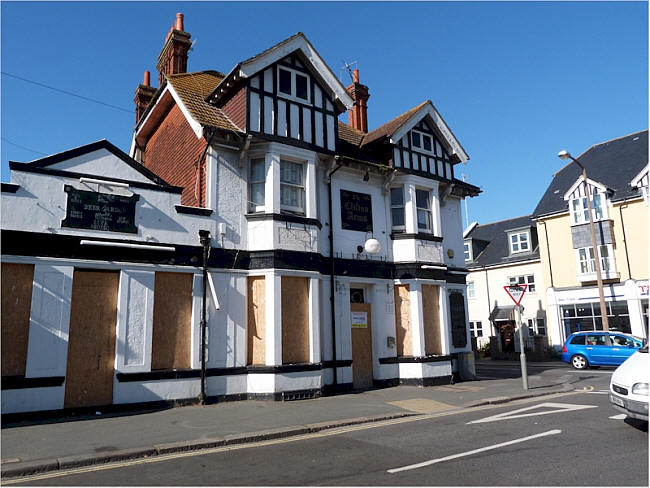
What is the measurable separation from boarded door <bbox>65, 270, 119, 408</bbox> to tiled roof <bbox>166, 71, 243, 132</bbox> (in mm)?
4999

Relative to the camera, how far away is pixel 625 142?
106 feet

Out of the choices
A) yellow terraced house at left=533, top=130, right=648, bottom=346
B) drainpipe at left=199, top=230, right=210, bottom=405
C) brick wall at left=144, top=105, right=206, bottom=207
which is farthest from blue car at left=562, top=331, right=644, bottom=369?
brick wall at left=144, top=105, right=206, bottom=207

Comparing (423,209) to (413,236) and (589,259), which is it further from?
(589,259)

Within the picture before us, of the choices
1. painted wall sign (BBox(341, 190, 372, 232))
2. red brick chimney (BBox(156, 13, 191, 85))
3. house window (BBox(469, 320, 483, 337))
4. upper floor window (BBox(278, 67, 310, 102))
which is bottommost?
house window (BBox(469, 320, 483, 337))

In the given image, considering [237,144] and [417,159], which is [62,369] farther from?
[417,159]

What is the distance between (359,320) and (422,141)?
7.16 m

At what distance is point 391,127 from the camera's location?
17.1 m

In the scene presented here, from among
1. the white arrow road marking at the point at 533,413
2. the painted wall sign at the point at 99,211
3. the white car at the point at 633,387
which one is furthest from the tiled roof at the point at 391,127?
the white car at the point at 633,387

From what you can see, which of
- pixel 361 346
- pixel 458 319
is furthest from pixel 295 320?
pixel 458 319

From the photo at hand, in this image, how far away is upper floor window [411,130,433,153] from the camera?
17047mm

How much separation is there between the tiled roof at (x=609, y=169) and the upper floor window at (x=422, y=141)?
57.9ft

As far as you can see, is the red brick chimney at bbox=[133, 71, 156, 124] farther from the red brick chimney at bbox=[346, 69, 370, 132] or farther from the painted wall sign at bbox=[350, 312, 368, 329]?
the painted wall sign at bbox=[350, 312, 368, 329]

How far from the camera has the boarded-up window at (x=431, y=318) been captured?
1573 centimetres

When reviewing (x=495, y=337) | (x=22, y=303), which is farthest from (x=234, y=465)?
(x=495, y=337)
